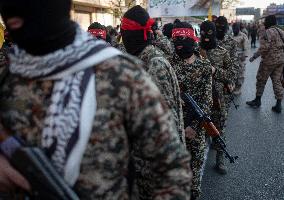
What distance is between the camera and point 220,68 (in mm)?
5039

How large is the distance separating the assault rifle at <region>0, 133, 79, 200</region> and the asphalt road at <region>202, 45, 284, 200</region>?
3176 millimetres

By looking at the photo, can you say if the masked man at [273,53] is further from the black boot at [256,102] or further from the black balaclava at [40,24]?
the black balaclava at [40,24]

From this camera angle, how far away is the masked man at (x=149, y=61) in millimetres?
2649

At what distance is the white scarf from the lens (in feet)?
4.70

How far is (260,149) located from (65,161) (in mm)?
4796

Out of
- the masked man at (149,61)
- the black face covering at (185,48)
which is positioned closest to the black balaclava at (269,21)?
the black face covering at (185,48)

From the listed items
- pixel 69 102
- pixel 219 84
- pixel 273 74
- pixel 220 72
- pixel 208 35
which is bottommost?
pixel 273 74

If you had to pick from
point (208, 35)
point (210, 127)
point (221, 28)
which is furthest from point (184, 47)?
point (221, 28)

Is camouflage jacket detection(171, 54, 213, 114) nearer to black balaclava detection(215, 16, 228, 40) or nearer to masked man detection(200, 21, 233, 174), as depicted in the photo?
masked man detection(200, 21, 233, 174)

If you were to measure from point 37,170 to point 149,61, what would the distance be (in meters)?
1.58

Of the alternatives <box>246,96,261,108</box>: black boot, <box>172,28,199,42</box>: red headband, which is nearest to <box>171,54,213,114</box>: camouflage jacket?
<box>172,28,199,42</box>: red headband

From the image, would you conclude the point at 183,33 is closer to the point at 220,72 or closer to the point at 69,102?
the point at 220,72

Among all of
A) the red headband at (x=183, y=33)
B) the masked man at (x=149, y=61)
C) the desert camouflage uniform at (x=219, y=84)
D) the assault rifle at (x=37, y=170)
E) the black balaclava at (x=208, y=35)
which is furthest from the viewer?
the black balaclava at (x=208, y=35)

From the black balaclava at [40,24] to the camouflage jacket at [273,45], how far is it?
283 inches
